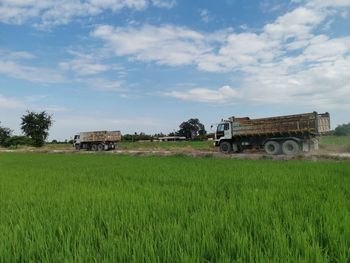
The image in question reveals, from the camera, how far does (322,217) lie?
407cm

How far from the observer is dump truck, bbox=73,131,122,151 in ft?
134

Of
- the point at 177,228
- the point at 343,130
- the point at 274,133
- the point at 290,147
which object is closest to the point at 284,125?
the point at 274,133

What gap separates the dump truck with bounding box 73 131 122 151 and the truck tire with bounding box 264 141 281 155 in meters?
22.2

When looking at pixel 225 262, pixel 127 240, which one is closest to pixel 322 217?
pixel 225 262

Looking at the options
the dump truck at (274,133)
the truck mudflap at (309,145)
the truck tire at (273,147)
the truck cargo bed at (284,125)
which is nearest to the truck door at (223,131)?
the dump truck at (274,133)

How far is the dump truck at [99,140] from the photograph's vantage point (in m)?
41.0

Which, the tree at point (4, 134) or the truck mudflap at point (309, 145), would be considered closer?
the truck mudflap at point (309, 145)

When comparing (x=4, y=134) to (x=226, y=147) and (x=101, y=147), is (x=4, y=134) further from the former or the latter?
(x=226, y=147)

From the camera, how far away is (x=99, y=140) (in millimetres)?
41094

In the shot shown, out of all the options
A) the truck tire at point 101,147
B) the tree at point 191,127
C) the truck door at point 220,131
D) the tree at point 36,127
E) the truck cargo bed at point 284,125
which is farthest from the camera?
the tree at point 191,127

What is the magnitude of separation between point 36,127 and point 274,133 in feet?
161

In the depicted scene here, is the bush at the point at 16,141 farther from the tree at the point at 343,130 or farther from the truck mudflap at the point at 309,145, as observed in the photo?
the truck mudflap at the point at 309,145

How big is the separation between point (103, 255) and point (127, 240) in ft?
1.24

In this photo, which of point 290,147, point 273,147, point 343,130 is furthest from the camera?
point 343,130
